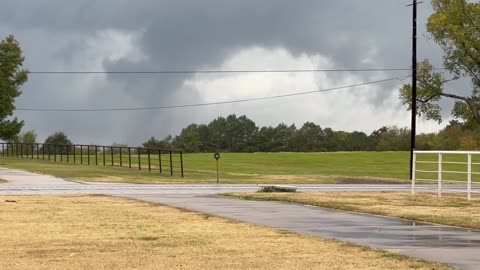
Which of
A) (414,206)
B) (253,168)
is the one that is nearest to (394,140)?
(253,168)

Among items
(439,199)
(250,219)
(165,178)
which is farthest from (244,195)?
(165,178)

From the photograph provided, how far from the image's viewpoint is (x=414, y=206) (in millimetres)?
21875

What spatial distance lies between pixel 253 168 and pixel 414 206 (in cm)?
4416

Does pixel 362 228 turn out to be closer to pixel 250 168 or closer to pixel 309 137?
pixel 250 168

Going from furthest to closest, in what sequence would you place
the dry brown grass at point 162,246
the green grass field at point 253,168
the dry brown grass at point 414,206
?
the green grass field at point 253,168, the dry brown grass at point 414,206, the dry brown grass at point 162,246

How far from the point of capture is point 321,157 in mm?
84250

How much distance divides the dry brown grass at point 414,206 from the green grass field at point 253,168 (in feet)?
57.3

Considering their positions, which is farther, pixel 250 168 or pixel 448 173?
pixel 250 168

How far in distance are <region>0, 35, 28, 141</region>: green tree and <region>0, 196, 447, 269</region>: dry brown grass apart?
50.9 metres

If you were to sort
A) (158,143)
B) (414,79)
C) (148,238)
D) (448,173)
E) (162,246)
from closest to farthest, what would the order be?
(162,246)
(148,238)
(414,79)
(448,173)
(158,143)

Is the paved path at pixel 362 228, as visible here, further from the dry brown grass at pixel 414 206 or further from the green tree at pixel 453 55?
the green tree at pixel 453 55

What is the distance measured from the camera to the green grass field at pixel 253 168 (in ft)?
147

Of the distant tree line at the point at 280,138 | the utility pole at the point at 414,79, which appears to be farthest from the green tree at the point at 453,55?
the distant tree line at the point at 280,138

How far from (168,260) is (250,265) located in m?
1.20
